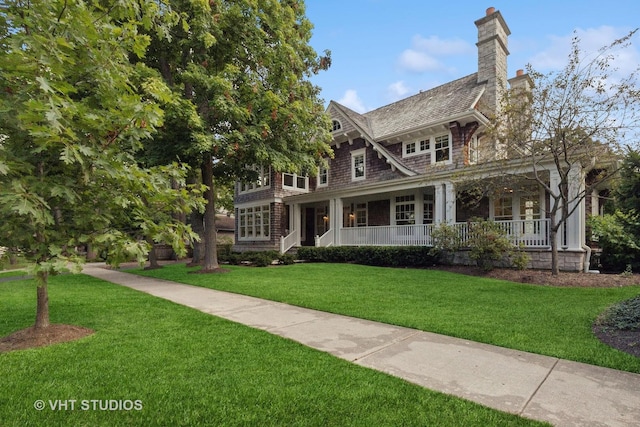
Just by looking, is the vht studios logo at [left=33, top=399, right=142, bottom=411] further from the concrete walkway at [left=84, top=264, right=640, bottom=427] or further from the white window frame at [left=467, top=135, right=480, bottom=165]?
the white window frame at [left=467, top=135, right=480, bottom=165]

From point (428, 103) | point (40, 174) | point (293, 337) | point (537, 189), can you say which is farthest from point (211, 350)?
point (428, 103)

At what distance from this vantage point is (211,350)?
12.4ft

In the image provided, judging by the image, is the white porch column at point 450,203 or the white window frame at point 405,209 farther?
the white window frame at point 405,209

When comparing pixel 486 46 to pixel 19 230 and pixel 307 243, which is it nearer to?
pixel 307 243

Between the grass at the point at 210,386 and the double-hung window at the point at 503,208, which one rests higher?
the double-hung window at the point at 503,208

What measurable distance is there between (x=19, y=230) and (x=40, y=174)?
663 millimetres

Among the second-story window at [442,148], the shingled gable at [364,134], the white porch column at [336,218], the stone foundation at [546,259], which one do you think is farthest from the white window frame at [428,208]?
the white porch column at [336,218]

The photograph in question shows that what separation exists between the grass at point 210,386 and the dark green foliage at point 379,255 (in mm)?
→ 9649

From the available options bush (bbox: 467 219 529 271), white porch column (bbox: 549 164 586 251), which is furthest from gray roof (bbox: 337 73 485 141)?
bush (bbox: 467 219 529 271)

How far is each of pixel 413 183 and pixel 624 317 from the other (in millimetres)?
9880

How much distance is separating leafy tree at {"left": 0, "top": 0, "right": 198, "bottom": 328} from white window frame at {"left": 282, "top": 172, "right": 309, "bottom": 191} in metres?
15.4

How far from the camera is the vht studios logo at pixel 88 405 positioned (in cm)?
254

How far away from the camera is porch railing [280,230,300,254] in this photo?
1849cm

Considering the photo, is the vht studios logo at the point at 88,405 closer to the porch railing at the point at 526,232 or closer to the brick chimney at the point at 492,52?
the porch railing at the point at 526,232
